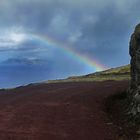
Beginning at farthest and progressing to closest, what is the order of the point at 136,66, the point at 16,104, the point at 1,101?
the point at 1,101, the point at 16,104, the point at 136,66

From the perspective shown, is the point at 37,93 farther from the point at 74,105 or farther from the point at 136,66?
the point at 136,66

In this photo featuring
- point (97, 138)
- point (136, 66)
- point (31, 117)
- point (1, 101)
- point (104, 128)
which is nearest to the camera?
point (97, 138)

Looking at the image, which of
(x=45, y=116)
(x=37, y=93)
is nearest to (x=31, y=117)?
(x=45, y=116)

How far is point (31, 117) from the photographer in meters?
25.7

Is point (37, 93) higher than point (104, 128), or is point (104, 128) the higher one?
point (37, 93)

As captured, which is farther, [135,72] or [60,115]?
[135,72]

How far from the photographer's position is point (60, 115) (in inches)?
1028

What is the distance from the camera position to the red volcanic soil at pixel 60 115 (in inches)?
877

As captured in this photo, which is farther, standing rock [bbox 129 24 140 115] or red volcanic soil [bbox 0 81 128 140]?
standing rock [bbox 129 24 140 115]

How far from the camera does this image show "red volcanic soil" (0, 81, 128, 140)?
22266 mm

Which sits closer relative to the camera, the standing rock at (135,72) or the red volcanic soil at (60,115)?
the red volcanic soil at (60,115)

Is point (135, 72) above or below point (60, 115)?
above

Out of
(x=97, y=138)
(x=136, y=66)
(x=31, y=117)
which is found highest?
(x=136, y=66)

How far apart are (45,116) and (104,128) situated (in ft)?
13.9
